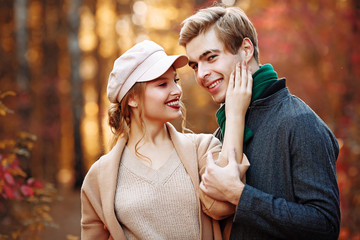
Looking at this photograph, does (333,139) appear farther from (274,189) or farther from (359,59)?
(359,59)

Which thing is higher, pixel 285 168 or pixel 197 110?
pixel 285 168

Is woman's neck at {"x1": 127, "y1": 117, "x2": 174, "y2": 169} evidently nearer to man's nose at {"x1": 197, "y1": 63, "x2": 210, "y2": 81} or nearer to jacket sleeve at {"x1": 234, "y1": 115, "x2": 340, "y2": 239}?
man's nose at {"x1": 197, "y1": 63, "x2": 210, "y2": 81}

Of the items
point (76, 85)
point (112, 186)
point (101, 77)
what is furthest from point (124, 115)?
point (101, 77)

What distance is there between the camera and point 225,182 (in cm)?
207

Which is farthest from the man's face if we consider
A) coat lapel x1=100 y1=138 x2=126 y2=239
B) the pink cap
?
coat lapel x1=100 y1=138 x2=126 y2=239

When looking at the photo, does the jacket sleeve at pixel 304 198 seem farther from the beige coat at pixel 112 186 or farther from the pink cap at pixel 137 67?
the pink cap at pixel 137 67

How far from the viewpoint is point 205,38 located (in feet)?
8.00

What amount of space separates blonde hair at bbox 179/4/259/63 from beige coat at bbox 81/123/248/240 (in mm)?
654

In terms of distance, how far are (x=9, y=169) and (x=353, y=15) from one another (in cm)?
631

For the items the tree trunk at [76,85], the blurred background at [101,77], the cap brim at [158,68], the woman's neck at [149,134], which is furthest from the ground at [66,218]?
the cap brim at [158,68]

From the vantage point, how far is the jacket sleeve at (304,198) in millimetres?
1938

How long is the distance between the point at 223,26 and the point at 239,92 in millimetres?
466

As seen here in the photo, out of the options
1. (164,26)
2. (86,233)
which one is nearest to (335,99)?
(164,26)

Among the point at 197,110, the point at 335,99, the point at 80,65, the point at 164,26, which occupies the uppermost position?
the point at 164,26
